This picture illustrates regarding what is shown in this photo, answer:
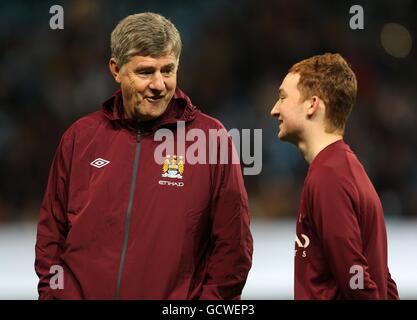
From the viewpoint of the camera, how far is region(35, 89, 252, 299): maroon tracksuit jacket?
2752 mm

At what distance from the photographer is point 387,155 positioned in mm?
6645

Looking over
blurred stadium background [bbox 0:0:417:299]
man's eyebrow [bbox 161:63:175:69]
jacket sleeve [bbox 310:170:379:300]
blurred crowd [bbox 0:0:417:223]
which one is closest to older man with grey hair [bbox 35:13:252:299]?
man's eyebrow [bbox 161:63:175:69]

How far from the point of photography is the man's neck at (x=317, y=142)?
2812 millimetres

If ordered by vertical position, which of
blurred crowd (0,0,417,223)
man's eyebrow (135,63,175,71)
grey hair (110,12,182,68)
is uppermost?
blurred crowd (0,0,417,223)

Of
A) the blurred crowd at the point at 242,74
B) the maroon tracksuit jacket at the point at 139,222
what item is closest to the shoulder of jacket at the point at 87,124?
the maroon tracksuit jacket at the point at 139,222

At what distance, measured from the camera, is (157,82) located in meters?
2.80

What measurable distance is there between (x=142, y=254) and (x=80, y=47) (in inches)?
165

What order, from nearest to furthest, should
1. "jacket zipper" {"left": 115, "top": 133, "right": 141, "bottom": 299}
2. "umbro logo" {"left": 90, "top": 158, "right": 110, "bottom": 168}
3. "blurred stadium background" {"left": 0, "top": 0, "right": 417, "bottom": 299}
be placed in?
1. "jacket zipper" {"left": 115, "top": 133, "right": 141, "bottom": 299}
2. "umbro logo" {"left": 90, "top": 158, "right": 110, "bottom": 168}
3. "blurred stadium background" {"left": 0, "top": 0, "right": 417, "bottom": 299}

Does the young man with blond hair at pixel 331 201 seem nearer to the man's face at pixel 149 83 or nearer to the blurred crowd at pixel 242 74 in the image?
the man's face at pixel 149 83

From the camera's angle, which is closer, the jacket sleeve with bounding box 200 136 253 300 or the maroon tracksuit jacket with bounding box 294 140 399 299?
the maroon tracksuit jacket with bounding box 294 140 399 299

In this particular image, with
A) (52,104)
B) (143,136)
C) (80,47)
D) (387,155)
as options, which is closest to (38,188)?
(52,104)

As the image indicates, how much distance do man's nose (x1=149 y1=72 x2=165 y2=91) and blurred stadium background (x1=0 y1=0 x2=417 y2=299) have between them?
3.01 m

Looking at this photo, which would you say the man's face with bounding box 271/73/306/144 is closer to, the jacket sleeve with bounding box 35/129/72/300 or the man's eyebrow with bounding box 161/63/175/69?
the man's eyebrow with bounding box 161/63/175/69

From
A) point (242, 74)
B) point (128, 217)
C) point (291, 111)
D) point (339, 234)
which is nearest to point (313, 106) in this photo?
point (291, 111)
